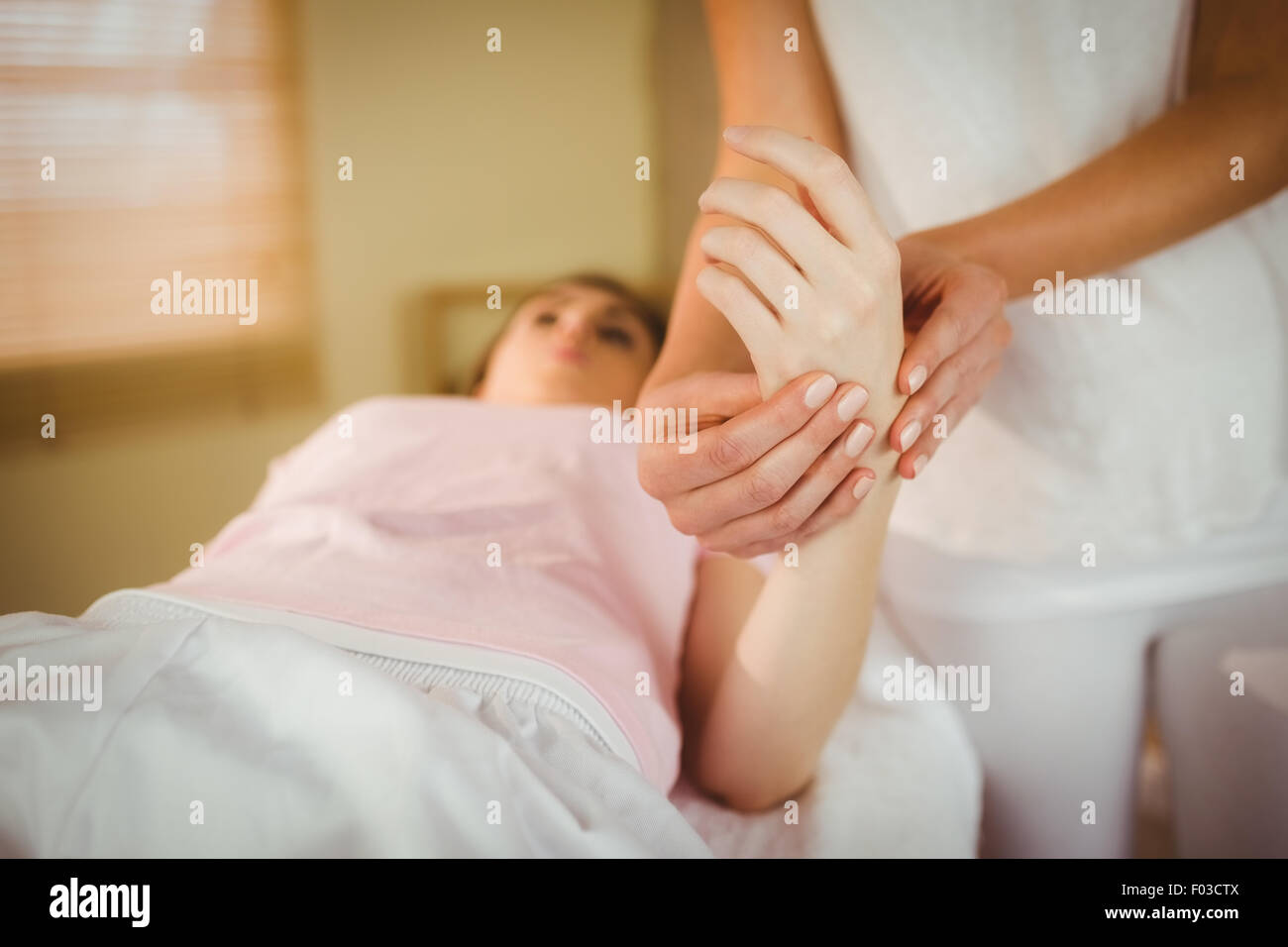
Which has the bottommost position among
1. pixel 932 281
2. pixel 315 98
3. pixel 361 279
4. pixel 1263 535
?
pixel 1263 535

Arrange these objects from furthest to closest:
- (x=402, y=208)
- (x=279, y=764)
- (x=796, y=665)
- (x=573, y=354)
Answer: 1. (x=402, y=208)
2. (x=573, y=354)
3. (x=796, y=665)
4. (x=279, y=764)

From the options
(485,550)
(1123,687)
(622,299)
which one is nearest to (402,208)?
(622,299)

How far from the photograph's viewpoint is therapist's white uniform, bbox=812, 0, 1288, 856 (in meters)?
0.50

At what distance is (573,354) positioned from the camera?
91cm

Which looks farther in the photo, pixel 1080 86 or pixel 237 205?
pixel 237 205

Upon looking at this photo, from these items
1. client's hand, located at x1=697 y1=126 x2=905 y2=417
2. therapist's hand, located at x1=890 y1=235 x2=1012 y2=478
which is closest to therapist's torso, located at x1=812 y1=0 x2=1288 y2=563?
therapist's hand, located at x1=890 y1=235 x2=1012 y2=478

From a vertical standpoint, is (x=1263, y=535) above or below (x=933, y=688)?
above

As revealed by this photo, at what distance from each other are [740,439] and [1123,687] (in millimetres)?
406

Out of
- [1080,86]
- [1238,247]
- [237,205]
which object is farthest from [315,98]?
[1238,247]

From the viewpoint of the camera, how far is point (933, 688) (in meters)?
0.70

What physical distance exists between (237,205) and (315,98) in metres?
0.18

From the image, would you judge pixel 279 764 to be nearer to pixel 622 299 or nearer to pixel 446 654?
pixel 446 654
